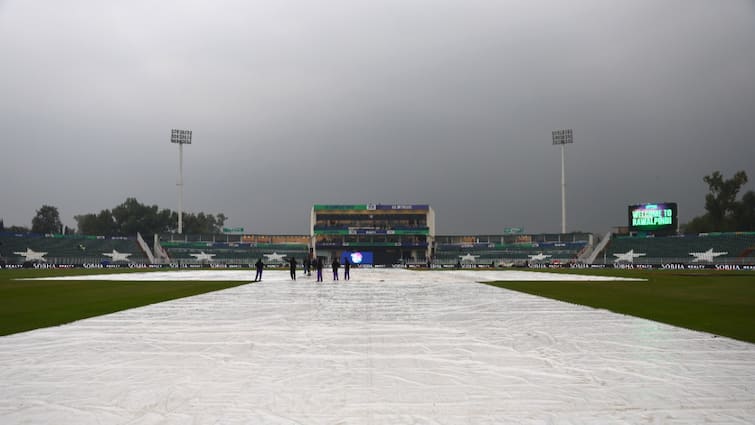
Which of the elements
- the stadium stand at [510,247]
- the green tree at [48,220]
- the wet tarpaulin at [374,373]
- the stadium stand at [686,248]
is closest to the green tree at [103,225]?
the green tree at [48,220]

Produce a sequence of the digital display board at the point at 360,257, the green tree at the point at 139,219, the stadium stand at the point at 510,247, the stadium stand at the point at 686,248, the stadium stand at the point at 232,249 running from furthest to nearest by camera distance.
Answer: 1. the green tree at the point at 139,219
2. the digital display board at the point at 360,257
3. the stadium stand at the point at 232,249
4. the stadium stand at the point at 510,247
5. the stadium stand at the point at 686,248

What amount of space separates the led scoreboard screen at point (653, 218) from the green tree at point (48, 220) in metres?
154

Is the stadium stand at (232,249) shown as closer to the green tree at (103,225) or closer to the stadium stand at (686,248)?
the green tree at (103,225)

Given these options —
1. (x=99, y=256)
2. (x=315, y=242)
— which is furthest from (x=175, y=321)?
(x=315, y=242)

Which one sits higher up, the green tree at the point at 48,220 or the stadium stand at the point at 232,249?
the green tree at the point at 48,220

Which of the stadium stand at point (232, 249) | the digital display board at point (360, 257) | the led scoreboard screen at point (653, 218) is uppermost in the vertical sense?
the led scoreboard screen at point (653, 218)

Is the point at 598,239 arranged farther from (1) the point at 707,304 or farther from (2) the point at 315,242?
(1) the point at 707,304

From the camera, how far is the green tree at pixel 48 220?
153625mm

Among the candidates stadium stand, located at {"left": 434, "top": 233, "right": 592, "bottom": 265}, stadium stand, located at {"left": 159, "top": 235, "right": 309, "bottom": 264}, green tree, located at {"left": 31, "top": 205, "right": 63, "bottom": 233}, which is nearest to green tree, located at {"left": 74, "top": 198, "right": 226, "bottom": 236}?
green tree, located at {"left": 31, "top": 205, "right": 63, "bottom": 233}

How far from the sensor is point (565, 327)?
1221cm

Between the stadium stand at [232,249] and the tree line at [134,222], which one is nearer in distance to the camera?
the stadium stand at [232,249]

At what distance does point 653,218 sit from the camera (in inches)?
3329

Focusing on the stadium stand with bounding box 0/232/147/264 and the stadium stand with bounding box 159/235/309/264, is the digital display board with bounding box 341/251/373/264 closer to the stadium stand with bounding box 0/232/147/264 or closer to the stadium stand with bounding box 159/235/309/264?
the stadium stand with bounding box 159/235/309/264

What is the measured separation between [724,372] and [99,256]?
302 feet
